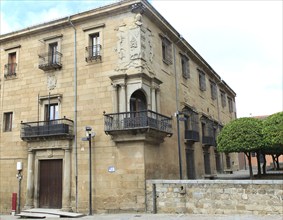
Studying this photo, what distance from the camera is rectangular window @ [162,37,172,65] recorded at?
1778 centimetres

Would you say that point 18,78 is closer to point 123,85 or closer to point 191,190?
point 123,85

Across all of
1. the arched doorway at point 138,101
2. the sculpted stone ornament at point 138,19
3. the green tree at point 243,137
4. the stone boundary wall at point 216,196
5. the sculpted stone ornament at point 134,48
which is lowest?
the stone boundary wall at point 216,196

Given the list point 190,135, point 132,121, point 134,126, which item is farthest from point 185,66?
point 134,126

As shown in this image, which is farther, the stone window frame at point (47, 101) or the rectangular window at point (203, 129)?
the rectangular window at point (203, 129)

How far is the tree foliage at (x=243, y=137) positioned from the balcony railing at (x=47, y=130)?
28.8 ft

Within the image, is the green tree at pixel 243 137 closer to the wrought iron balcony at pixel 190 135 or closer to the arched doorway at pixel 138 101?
the wrought iron balcony at pixel 190 135

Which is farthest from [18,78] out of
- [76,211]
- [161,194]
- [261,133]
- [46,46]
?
[261,133]

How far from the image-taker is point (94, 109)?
15359 mm

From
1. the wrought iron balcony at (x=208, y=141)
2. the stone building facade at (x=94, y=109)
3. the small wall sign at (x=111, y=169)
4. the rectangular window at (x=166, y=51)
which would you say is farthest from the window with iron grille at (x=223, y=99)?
the small wall sign at (x=111, y=169)

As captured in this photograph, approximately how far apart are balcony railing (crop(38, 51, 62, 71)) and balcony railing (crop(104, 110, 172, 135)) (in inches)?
175

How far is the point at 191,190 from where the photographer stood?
507 inches

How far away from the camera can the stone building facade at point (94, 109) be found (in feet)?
46.6

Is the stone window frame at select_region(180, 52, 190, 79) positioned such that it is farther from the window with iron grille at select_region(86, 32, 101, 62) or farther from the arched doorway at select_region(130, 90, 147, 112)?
the window with iron grille at select_region(86, 32, 101, 62)

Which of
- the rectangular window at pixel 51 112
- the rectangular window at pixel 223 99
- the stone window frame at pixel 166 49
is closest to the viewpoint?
the rectangular window at pixel 51 112
